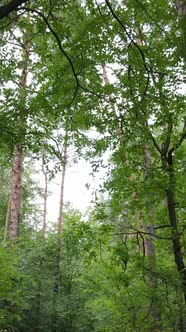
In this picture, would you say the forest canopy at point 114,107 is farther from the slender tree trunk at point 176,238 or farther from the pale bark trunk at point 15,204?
the pale bark trunk at point 15,204

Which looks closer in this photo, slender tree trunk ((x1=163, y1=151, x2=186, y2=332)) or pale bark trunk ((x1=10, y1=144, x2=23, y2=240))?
slender tree trunk ((x1=163, y1=151, x2=186, y2=332))

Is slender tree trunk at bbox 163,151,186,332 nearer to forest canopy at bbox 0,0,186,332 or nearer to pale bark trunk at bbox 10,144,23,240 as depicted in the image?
forest canopy at bbox 0,0,186,332

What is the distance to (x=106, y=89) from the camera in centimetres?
525

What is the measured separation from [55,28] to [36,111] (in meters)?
1.29

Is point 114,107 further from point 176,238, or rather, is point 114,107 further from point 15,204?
point 15,204

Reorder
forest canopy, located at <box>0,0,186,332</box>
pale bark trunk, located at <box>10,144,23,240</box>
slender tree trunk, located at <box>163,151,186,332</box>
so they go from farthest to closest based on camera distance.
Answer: pale bark trunk, located at <box>10,144,23,240</box>
slender tree trunk, located at <box>163,151,186,332</box>
forest canopy, located at <box>0,0,186,332</box>

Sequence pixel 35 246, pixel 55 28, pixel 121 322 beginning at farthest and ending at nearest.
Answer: pixel 35 246 < pixel 121 322 < pixel 55 28

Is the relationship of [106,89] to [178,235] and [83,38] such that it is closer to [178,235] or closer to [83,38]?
[83,38]

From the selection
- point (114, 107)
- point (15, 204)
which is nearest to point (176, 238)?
point (114, 107)

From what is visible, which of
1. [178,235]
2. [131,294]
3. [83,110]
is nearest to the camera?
[83,110]

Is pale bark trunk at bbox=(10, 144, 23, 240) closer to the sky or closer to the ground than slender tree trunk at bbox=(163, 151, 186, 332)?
closer to the sky

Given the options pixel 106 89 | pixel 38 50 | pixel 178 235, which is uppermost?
pixel 38 50

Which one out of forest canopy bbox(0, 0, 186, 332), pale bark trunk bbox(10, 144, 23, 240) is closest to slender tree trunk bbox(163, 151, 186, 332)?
forest canopy bbox(0, 0, 186, 332)

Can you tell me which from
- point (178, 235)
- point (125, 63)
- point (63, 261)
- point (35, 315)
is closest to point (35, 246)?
point (63, 261)
